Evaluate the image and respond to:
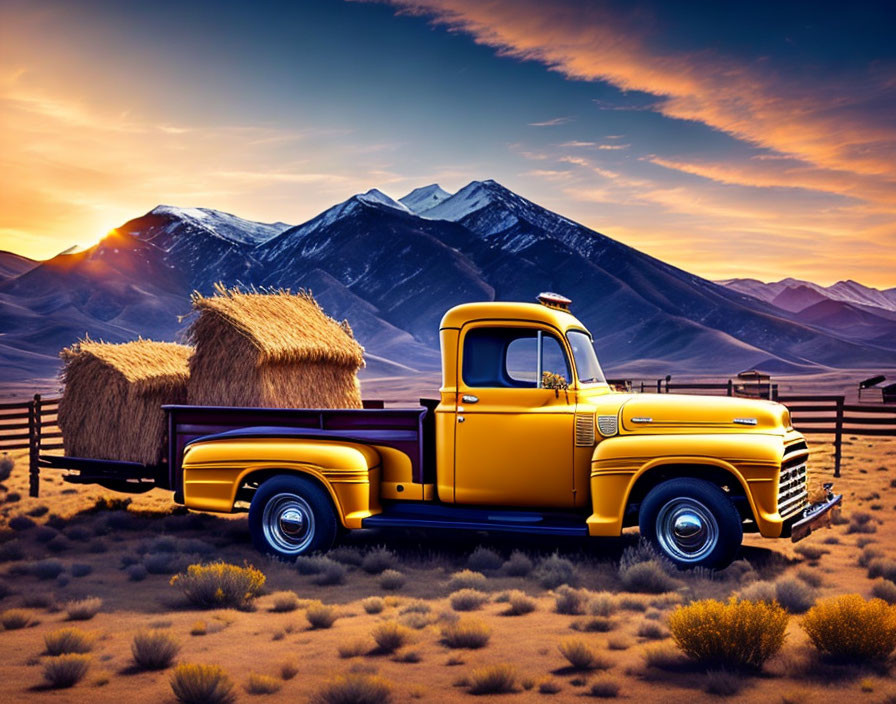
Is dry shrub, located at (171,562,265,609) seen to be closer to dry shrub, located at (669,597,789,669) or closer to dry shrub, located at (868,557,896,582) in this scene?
dry shrub, located at (669,597,789,669)

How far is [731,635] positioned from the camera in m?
6.58

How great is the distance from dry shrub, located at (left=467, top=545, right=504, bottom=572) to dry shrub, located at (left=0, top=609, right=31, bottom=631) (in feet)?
14.1

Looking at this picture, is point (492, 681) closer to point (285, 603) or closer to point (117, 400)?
point (285, 603)

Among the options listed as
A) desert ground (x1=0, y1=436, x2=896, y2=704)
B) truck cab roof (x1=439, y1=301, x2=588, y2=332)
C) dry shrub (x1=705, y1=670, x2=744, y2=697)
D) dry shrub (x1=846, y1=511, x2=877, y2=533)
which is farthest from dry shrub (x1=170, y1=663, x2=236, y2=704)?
dry shrub (x1=846, y1=511, x2=877, y2=533)

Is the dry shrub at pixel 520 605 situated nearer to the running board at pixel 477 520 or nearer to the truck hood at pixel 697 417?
the running board at pixel 477 520

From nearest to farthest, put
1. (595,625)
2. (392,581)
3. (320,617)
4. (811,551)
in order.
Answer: (595,625) < (320,617) < (392,581) < (811,551)

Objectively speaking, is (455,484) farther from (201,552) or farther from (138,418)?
(138,418)

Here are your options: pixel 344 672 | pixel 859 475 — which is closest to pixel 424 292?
pixel 859 475

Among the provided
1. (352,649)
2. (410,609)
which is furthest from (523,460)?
(352,649)

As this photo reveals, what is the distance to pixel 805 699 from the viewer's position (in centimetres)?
593

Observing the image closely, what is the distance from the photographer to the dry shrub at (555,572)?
9.13m

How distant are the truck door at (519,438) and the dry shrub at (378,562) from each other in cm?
106

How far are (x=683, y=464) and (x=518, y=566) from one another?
6.54ft

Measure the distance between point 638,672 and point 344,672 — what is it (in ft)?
6.74
